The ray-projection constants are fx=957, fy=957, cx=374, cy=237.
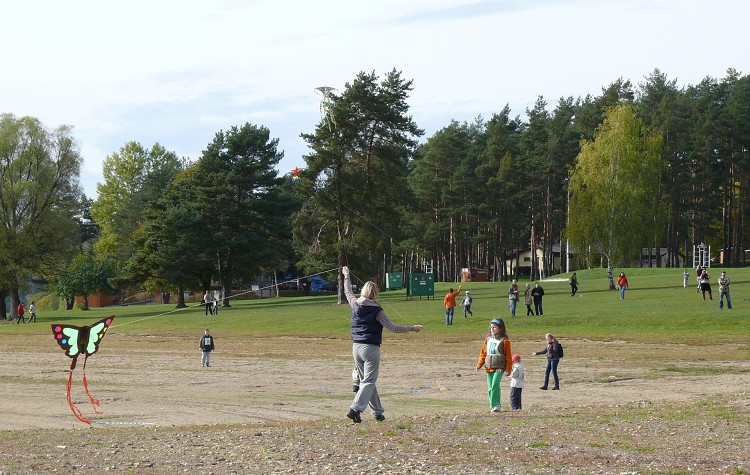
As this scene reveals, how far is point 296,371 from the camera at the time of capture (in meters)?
28.7

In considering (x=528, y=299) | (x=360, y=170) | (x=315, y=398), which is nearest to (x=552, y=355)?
(x=315, y=398)

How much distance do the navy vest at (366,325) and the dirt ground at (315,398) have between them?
1.15m

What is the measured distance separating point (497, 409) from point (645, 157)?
2834 inches

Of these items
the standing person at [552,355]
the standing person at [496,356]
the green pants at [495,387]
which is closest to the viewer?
the standing person at [496,356]

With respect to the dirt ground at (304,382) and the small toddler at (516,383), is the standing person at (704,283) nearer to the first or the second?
the dirt ground at (304,382)

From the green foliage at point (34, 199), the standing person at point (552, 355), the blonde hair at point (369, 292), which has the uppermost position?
the green foliage at point (34, 199)

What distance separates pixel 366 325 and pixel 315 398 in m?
9.54

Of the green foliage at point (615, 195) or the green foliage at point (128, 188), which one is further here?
the green foliage at point (128, 188)

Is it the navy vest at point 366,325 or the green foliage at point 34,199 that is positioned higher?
the green foliage at point 34,199

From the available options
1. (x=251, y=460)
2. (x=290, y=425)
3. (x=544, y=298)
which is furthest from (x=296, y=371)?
(x=544, y=298)

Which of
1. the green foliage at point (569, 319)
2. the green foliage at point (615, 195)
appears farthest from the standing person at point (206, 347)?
the green foliage at point (615, 195)

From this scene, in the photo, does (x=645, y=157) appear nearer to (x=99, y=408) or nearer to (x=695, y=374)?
(x=695, y=374)

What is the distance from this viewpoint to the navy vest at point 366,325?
1265cm

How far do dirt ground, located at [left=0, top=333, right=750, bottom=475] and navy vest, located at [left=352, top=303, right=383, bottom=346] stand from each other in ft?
3.78
